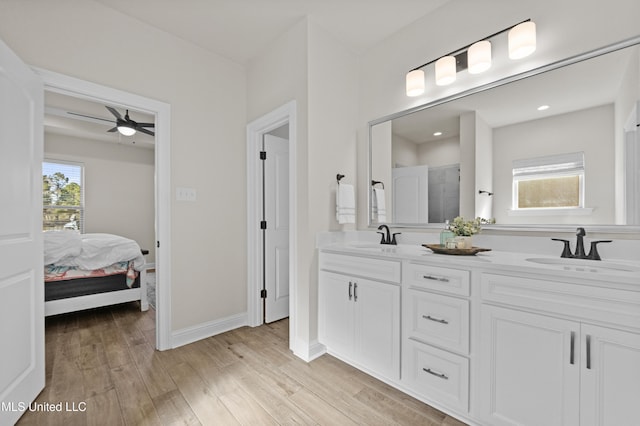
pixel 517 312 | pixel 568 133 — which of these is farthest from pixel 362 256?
pixel 568 133

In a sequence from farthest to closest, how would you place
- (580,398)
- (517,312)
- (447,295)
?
1. (447,295)
2. (517,312)
3. (580,398)

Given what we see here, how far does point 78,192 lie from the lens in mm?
5184

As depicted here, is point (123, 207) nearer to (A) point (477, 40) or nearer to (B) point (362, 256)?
(B) point (362, 256)

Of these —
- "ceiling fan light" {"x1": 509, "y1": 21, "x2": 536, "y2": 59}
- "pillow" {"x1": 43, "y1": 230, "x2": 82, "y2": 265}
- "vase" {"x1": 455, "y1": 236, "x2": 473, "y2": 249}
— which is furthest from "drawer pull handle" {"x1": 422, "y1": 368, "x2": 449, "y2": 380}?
"pillow" {"x1": 43, "y1": 230, "x2": 82, "y2": 265}

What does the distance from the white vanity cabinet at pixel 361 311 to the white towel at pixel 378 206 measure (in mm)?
605

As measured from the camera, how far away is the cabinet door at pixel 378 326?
175 cm

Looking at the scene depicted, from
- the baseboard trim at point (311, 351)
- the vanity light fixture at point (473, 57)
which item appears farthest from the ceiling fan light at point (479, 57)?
the baseboard trim at point (311, 351)

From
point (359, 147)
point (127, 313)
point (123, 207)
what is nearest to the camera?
point (359, 147)

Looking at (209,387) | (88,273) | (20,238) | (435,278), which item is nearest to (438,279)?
(435,278)

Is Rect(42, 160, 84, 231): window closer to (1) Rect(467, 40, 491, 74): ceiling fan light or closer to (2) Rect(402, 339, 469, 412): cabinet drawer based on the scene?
Result: (2) Rect(402, 339, 469, 412): cabinet drawer

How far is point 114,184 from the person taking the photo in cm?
556

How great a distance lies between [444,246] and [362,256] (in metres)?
0.53

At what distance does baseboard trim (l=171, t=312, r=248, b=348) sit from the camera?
2.44 meters

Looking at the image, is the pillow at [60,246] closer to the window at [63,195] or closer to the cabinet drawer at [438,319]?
the window at [63,195]
